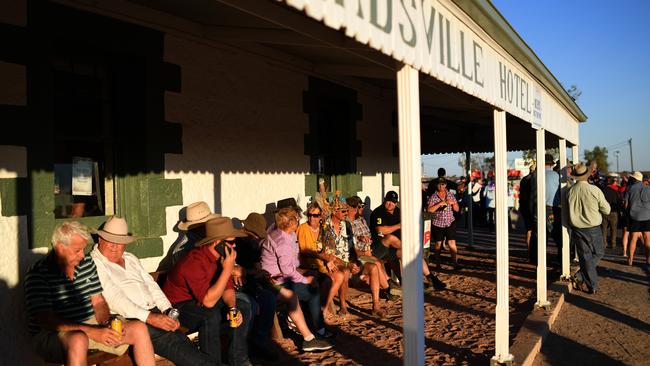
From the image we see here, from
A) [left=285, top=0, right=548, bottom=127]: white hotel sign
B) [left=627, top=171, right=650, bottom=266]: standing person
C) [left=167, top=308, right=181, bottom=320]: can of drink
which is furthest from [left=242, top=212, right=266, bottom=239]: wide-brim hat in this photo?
[left=627, top=171, right=650, bottom=266]: standing person

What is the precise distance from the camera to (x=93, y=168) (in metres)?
3.95

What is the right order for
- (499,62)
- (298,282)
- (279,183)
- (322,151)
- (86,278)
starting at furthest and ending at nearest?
(322,151) < (279,183) < (298,282) < (499,62) < (86,278)

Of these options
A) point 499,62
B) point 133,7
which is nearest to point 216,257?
point 133,7

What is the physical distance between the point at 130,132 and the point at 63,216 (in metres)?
0.84

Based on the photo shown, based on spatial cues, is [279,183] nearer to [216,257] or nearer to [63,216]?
[216,257]

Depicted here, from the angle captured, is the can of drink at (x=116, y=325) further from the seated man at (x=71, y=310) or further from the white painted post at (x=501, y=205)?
the white painted post at (x=501, y=205)

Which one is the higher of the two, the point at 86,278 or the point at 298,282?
the point at 86,278

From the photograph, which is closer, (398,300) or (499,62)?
(499,62)

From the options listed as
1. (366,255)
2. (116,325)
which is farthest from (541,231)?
(116,325)

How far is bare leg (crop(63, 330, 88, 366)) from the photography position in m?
2.80

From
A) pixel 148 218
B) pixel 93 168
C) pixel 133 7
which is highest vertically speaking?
pixel 133 7

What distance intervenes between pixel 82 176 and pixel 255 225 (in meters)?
1.60

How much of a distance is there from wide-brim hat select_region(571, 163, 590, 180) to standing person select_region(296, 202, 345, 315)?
12.5 feet

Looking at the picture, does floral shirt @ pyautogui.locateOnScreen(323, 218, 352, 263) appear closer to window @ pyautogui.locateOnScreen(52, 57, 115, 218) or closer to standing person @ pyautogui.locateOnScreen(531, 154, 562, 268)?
window @ pyautogui.locateOnScreen(52, 57, 115, 218)
